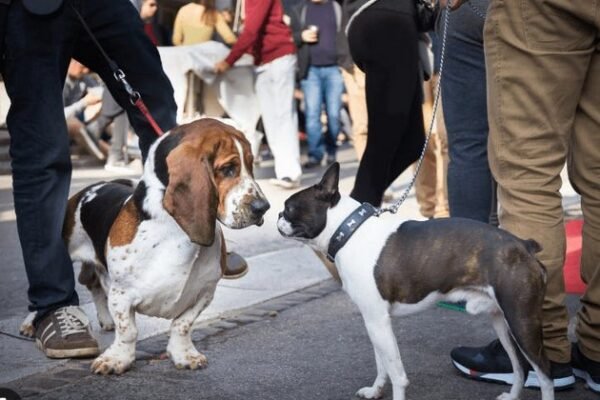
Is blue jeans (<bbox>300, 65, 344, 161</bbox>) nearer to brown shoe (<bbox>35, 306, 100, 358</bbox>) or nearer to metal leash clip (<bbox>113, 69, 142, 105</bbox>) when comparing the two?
metal leash clip (<bbox>113, 69, 142, 105</bbox>)

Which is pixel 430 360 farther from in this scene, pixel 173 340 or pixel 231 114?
pixel 231 114

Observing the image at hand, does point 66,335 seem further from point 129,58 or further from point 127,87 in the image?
point 129,58

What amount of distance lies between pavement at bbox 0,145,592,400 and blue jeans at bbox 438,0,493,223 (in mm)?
562

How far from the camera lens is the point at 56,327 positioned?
4059mm

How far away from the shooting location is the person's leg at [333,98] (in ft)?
40.0

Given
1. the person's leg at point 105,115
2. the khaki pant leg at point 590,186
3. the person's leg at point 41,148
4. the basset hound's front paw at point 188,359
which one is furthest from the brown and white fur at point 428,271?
the person's leg at point 105,115

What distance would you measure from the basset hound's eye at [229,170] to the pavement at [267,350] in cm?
77

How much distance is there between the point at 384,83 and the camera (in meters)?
4.94

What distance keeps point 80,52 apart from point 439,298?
76.2 inches

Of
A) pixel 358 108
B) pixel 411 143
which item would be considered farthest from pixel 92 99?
pixel 411 143

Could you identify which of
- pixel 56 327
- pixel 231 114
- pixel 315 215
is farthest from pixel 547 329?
pixel 231 114

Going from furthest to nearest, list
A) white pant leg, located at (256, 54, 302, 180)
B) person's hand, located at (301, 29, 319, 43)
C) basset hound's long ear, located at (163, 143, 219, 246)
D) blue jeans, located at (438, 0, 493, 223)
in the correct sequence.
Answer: person's hand, located at (301, 29, 319, 43) < white pant leg, located at (256, 54, 302, 180) < blue jeans, located at (438, 0, 493, 223) < basset hound's long ear, located at (163, 143, 219, 246)

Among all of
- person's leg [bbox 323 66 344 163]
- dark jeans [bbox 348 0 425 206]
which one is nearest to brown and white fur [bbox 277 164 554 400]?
dark jeans [bbox 348 0 425 206]

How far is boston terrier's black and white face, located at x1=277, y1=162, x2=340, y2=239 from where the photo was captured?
346cm
